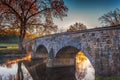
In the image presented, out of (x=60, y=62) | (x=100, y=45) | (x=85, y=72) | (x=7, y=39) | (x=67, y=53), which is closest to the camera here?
(x=100, y=45)

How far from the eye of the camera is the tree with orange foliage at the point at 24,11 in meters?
29.6

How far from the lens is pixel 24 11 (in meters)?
31.0

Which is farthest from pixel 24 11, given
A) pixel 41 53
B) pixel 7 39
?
pixel 7 39

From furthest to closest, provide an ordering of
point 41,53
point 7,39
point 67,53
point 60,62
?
point 7,39
point 41,53
point 60,62
point 67,53

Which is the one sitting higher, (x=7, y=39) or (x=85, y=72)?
(x=7, y=39)

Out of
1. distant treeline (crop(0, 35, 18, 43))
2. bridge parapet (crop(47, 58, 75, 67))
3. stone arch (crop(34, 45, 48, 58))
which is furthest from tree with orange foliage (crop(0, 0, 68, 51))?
distant treeline (crop(0, 35, 18, 43))

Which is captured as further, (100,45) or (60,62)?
(60,62)

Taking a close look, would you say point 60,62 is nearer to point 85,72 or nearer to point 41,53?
point 85,72

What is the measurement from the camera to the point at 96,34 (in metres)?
12.1

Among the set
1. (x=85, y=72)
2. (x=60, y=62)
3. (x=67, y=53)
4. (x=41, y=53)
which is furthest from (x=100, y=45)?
(x=41, y=53)

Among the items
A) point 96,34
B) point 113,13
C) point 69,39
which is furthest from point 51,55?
point 113,13

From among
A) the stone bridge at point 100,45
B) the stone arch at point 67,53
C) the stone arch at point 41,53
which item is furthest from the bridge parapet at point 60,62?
the stone arch at point 41,53

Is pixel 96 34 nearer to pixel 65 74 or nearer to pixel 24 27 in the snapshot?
pixel 65 74

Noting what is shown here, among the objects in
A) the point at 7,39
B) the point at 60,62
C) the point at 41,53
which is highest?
the point at 7,39
